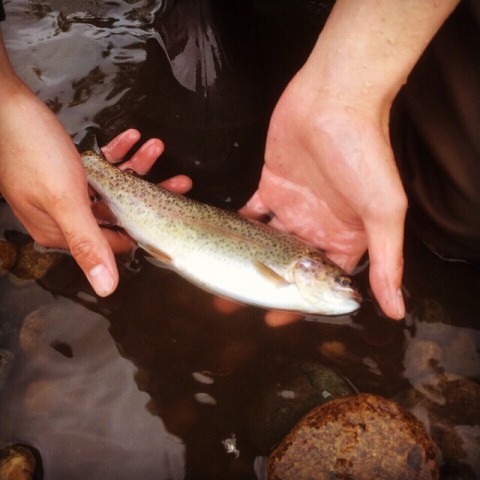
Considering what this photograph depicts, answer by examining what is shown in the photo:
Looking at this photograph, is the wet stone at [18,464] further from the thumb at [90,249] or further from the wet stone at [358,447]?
the wet stone at [358,447]

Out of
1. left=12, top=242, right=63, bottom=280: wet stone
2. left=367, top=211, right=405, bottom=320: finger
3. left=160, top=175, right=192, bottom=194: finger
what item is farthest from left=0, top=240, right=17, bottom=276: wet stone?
left=367, top=211, right=405, bottom=320: finger

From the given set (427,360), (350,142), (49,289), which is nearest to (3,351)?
(49,289)

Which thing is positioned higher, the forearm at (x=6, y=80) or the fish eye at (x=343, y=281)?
the forearm at (x=6, y=80)

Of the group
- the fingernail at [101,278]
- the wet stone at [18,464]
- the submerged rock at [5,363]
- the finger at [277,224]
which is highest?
the fingernail at [101,278]

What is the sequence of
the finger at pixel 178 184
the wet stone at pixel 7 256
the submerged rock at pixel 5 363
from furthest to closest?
the finger at pixel 178 184, the wet stone at pixel 7 256, the submerged rock at pixel 5 363

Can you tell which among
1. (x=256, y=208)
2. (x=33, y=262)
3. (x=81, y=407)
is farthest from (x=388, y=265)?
(x=33, y=262)

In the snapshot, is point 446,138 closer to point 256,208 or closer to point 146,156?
point 256,208

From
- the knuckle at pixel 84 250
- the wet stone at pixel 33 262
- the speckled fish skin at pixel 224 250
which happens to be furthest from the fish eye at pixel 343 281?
the wet stone at pixel 33 262
